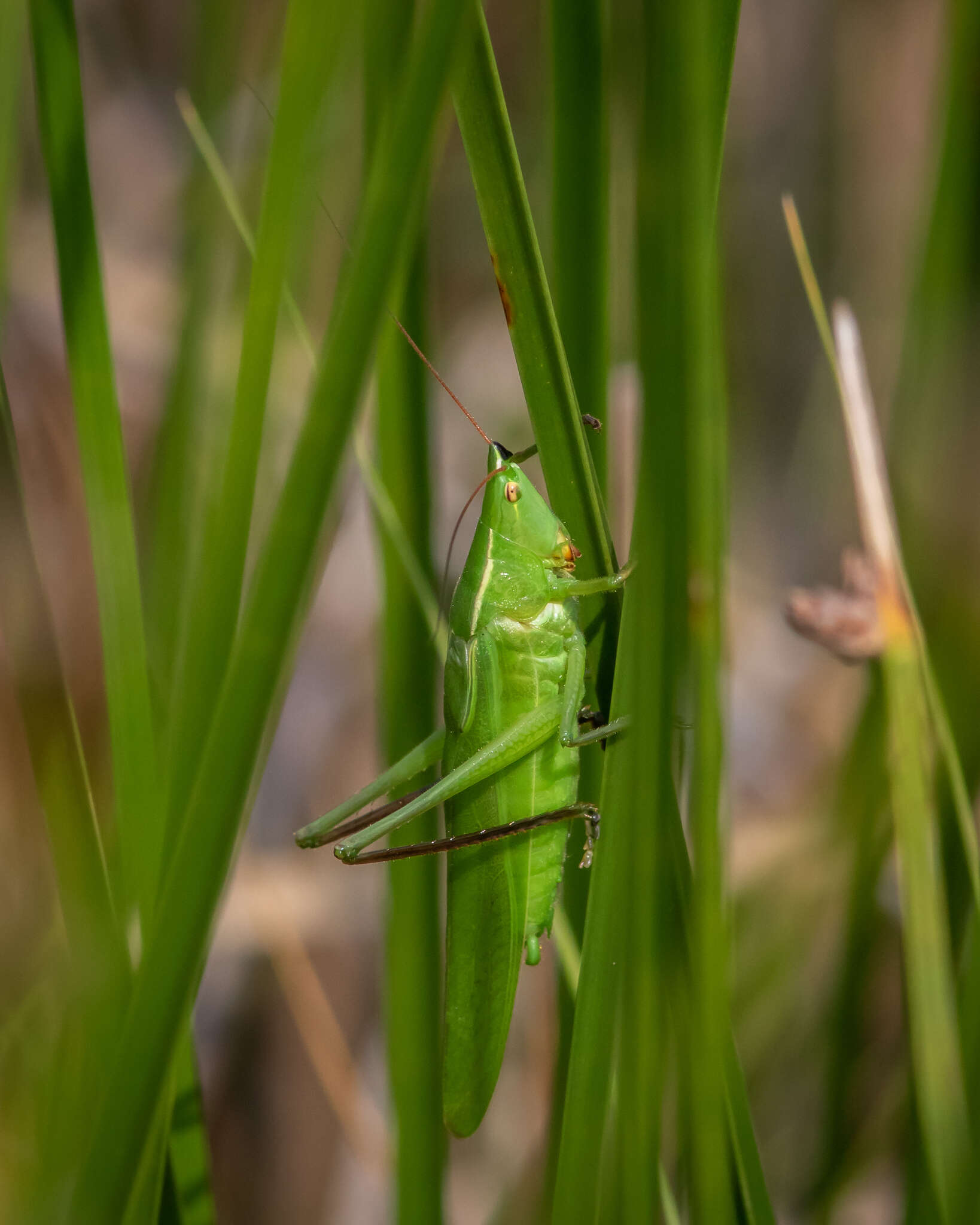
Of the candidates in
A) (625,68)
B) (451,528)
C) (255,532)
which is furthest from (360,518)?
(625,68)

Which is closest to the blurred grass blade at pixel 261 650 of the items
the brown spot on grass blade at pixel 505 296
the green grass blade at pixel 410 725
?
the brown spot on grass blade at pixel 505 296

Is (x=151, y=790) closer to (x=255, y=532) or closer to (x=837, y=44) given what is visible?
(x=255, y=532)

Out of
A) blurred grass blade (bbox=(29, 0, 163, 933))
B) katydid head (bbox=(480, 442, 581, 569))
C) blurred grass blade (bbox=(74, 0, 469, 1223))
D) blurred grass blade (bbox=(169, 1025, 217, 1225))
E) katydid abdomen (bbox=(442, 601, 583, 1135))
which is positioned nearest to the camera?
blurred grass blade (bbox=(74, 0, 469, 1223))

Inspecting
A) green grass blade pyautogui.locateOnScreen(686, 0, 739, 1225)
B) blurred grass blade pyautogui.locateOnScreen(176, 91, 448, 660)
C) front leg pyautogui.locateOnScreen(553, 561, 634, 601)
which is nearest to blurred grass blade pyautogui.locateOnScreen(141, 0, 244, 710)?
blurred grass blade pyautogui.locateOnScreen(176, 91, 448, 660)

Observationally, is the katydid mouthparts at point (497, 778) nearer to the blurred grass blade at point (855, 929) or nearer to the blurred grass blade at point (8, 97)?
the blurred grass blade at point (855, 929)

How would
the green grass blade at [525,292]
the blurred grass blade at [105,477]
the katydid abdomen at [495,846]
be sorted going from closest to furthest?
the green grass blade at [525,292]
the blurred grass blade at [105,477]
the katydid abdomen at [495,846]

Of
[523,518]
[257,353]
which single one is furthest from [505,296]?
[523,518]

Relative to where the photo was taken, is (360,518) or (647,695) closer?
(647,695)

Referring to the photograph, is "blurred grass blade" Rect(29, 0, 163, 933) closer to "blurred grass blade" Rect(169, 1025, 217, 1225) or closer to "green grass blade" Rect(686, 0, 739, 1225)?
"blurred grass blade" Rect(169, 1025, 217, 1225)
